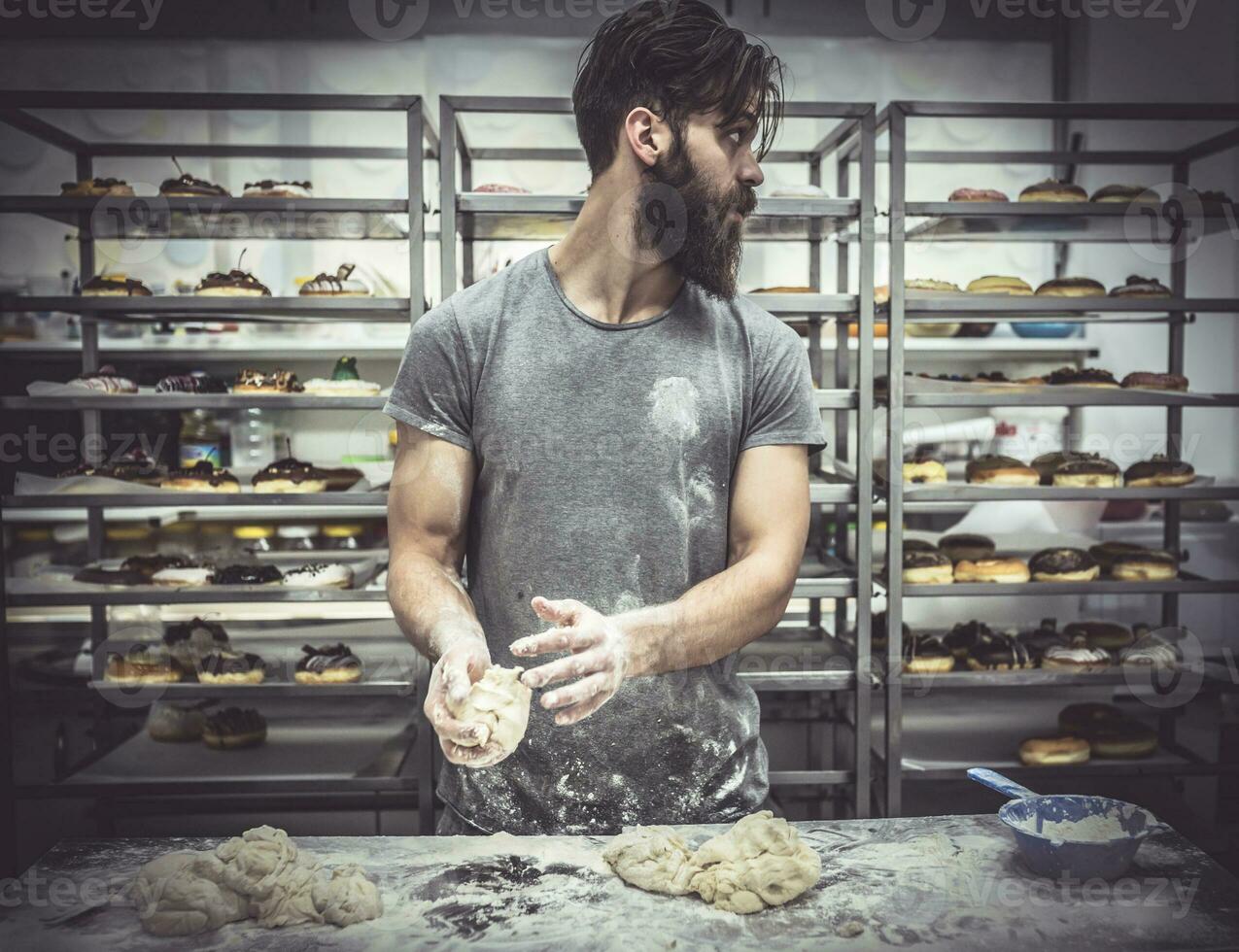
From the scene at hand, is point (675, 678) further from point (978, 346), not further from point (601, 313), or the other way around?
point (978, 346)

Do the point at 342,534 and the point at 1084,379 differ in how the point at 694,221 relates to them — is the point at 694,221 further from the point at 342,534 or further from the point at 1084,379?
the point at 342,534

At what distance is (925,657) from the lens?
9.67 feet

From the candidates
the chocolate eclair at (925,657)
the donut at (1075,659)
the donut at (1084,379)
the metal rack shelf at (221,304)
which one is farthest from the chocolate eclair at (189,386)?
the donut at (1075,659)

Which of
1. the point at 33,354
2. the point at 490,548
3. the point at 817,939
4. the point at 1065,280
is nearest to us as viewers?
the point at 817,939

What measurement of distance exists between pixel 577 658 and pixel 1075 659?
8.02ft

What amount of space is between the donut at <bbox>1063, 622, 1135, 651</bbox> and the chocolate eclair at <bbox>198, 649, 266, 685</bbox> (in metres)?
2.76

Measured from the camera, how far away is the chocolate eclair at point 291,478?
9.30 feet

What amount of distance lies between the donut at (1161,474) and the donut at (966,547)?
494mm

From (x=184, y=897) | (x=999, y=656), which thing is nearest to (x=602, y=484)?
(x=184, y=897)

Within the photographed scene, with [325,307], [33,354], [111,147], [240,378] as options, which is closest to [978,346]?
[325,307]

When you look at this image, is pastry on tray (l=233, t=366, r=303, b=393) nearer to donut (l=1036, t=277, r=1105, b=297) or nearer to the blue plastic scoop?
the blue plastic scoop

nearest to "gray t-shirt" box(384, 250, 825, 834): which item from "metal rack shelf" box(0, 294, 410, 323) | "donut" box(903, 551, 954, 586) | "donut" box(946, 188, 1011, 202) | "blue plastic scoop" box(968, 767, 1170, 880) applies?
"blue plastic scoop" box(968, 767, 1170, 880)

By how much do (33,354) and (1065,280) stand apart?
→ 3.82m

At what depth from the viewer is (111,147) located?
10.3 ft
